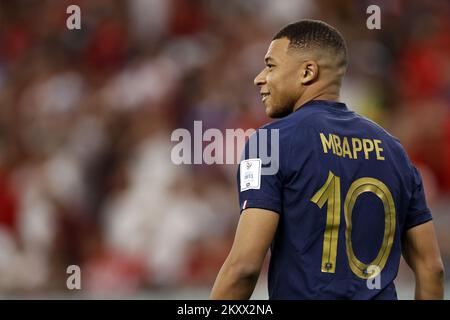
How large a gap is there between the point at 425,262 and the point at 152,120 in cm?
442

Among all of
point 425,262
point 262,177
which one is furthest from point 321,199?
point 425,262

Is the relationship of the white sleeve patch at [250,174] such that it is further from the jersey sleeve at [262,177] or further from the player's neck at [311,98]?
the player's neck at [311,98]

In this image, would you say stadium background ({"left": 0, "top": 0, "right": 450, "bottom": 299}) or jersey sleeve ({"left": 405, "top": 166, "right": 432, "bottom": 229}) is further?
stadium background ({"left": 0, "top": 0, "right": 450, "bottom": 299})

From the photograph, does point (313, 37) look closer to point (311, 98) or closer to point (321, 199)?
point (311, 98)

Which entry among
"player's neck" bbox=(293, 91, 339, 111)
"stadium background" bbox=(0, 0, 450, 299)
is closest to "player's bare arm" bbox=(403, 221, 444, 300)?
"player's neck" bbox=(293, 91, 339, 111)

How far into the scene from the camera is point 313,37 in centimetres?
327

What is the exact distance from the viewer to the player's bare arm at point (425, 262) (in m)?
3.30

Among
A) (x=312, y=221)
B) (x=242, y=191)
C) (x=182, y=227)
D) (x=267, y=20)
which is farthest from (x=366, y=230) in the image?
(x=267, y=20)

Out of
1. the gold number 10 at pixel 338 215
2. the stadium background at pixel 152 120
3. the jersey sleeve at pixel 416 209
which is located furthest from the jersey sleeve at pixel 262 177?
the stadium background at pixel 152 120

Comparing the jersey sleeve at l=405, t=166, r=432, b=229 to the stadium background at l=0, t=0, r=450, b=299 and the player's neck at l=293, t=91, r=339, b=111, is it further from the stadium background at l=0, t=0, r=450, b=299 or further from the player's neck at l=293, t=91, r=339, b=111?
the stadium background at l=0, t=0, r=450, b=299

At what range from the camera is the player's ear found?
10.7 feet
